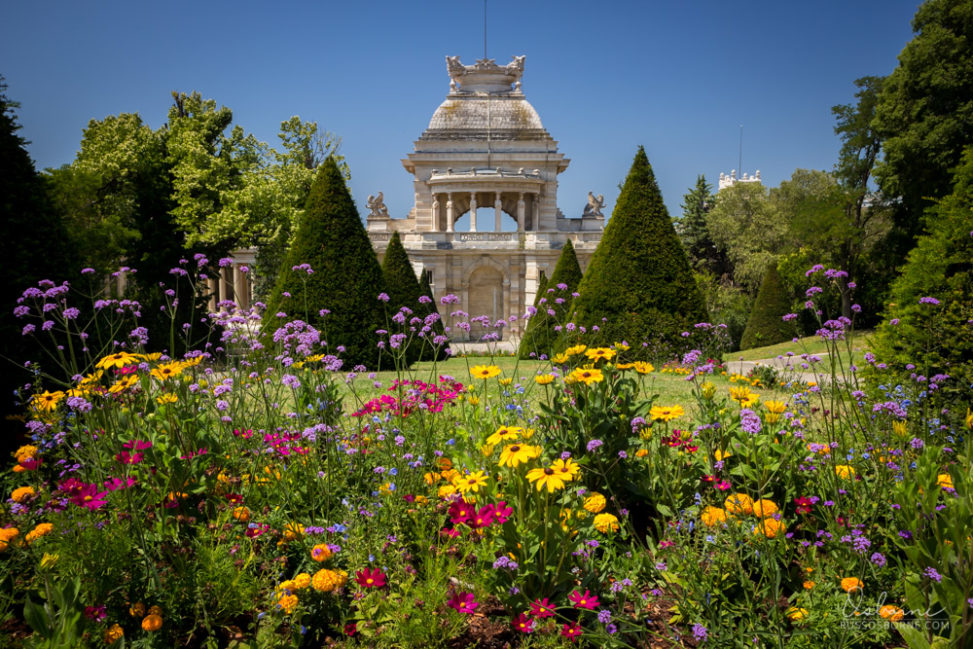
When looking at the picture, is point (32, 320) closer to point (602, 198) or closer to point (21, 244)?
point (21, 244)

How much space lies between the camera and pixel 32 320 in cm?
655

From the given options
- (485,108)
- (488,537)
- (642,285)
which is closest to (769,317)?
(642,285)

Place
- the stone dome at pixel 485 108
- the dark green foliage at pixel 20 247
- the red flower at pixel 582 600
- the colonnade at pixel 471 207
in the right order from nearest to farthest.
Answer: the red flower at pixel 582 600
the dark green foliage at pixel 20 247
the colonnade at pixel 471 207
the stone dome at pixel 485 108

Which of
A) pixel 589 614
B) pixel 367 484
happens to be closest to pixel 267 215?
pixel 367 484

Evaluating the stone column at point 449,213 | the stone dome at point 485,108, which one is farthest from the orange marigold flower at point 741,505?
the stone dome at point 485,108

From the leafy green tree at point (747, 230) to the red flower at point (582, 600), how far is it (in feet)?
133

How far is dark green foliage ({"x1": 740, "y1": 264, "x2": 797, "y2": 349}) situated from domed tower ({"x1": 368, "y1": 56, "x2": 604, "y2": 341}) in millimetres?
12436

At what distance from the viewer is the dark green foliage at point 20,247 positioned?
604 cm

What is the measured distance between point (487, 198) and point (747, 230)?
70.1 ft

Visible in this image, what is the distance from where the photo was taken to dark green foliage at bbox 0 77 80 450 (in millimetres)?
6039

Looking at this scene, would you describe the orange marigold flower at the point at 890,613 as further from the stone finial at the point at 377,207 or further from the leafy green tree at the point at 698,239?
the leafy green tree at the point at 698,239

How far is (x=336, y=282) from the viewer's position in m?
13.4

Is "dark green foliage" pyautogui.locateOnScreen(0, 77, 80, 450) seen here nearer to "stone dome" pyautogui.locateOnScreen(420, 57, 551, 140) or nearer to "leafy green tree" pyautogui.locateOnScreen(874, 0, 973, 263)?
"leafy green tree" pyautogui.locateOnScreen(874, 0, 973, 263)

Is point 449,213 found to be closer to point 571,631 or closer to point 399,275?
point 399,275
